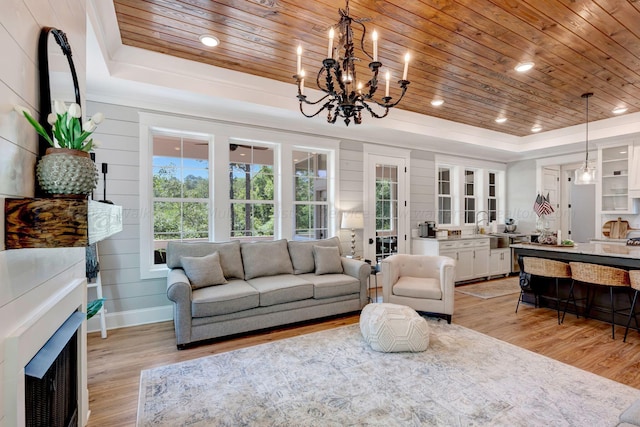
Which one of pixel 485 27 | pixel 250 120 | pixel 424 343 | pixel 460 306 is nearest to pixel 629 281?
pixel 460 306

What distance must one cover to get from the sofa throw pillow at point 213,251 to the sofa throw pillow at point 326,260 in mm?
986

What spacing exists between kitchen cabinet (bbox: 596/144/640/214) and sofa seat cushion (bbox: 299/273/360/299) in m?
5.09

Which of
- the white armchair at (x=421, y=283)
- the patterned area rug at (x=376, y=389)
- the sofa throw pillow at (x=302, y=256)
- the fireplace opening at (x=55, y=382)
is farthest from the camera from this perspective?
the sofa throw pillow at (x=302, y=256)

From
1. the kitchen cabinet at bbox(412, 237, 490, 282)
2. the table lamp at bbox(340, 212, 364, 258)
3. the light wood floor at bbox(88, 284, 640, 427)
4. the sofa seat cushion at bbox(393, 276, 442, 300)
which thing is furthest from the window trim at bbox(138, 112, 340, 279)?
the kitchen cabinet at bbox(412, 237, 490, 282)

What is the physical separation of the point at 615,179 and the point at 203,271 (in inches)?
276

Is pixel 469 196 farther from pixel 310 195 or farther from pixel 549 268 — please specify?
pixel 310 195

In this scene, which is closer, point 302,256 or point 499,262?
point 302,256

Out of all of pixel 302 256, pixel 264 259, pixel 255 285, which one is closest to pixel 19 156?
pixel 255 285

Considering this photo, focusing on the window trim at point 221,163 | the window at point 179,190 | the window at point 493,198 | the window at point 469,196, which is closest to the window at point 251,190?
the window trim at point 221,163

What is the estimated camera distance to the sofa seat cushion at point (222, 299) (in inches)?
122

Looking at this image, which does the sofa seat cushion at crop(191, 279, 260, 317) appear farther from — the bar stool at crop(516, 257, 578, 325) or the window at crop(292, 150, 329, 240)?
the bar stool at crop(516, 257, 578, 325)

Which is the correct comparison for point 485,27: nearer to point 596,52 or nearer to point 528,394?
point 596,52

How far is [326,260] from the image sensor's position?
4.17 m

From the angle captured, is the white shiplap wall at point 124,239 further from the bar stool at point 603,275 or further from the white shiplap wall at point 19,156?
the bar stool at point 603,275
